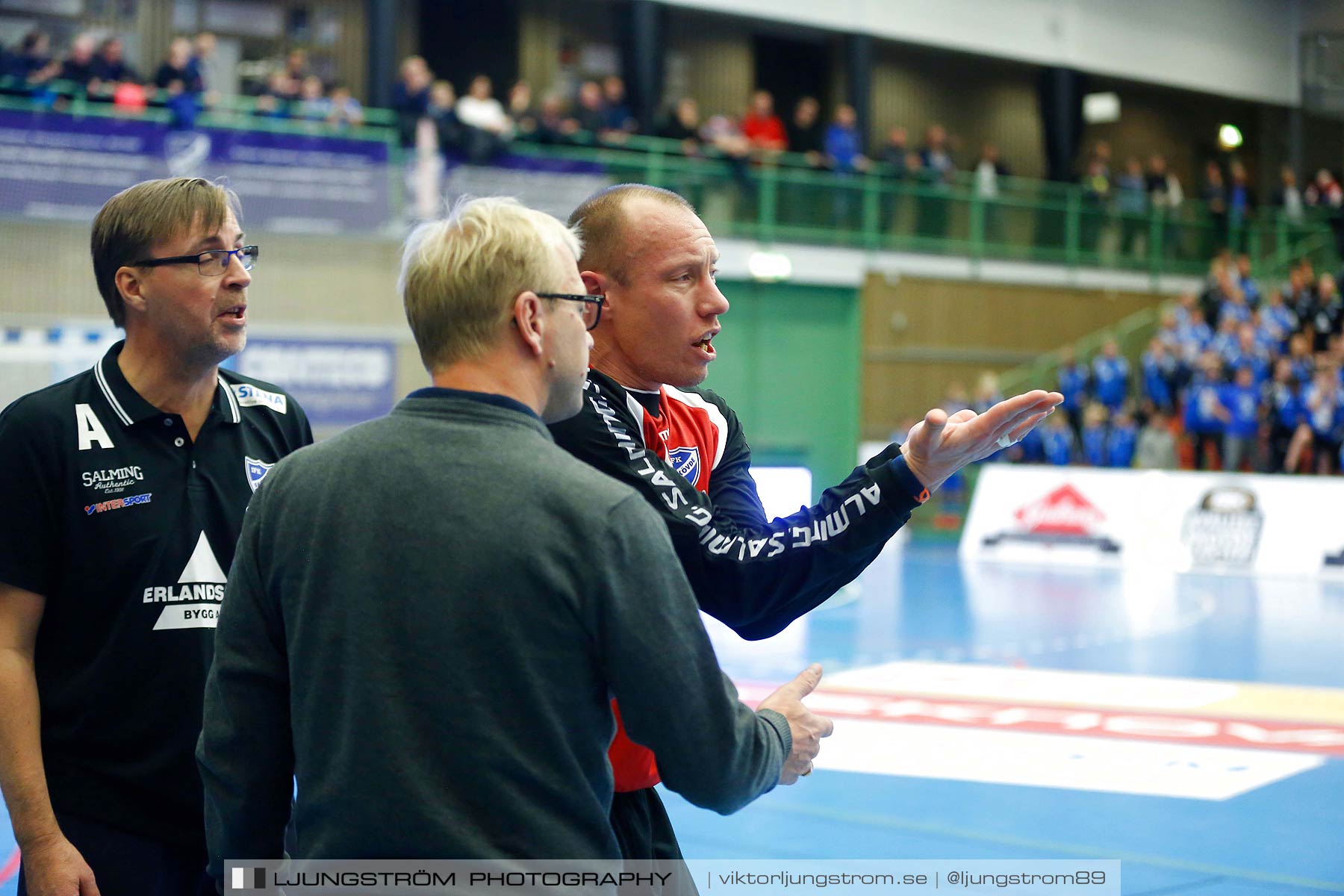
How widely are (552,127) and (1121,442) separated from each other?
10136 mm

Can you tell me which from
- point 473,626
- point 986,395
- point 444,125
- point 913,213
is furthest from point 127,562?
point 913,213

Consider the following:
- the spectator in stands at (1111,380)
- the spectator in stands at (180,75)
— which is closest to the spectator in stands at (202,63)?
the spectator in stands at (180,75)

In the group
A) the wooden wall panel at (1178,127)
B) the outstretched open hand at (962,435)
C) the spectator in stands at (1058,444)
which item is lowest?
the spectator in stands at (1058,444)

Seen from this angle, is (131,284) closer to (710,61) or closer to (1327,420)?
(1327,420)

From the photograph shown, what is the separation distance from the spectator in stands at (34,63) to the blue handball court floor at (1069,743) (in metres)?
11.3

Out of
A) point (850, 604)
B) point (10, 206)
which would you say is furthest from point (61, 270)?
point (850, 604)

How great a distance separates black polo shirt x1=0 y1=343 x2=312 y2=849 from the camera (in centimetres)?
276

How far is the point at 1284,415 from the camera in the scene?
65.5ft

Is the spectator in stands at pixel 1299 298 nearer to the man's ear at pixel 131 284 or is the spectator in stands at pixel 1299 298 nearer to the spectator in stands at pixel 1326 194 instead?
the spectator in stands at pixel 1326 194

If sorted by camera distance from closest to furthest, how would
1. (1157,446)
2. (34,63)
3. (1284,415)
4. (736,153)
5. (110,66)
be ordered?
(34,63) → (110,66) → (1284,415) → (1157,446) → (736,153)

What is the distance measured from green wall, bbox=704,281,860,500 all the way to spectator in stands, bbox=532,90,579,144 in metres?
3.94

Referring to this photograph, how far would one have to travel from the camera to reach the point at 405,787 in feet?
6.27

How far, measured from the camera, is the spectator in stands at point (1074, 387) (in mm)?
23562

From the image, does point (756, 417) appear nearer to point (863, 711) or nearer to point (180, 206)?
point (863, 711)
